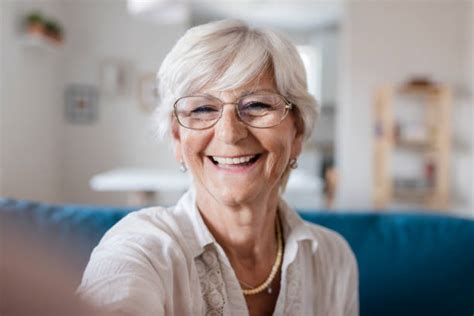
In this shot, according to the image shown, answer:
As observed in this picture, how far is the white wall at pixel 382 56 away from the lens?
3.75 m

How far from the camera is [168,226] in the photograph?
657 millimetres

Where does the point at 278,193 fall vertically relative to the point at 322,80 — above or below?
below

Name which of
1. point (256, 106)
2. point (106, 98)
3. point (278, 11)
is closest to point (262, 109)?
point (256, 106)

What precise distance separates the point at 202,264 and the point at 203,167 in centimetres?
15

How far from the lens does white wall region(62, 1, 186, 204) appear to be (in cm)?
438

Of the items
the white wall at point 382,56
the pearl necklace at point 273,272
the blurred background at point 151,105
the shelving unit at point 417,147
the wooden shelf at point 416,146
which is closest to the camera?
the pearl necklace at point 273,272

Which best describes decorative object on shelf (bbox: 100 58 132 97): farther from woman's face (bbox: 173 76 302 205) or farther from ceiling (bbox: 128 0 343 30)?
woman's face (bbox: 173 76 302 205)

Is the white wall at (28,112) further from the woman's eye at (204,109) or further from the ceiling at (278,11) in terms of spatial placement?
the woman's eye at (204,109)

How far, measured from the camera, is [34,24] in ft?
10.9

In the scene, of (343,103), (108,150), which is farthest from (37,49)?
(343,103)

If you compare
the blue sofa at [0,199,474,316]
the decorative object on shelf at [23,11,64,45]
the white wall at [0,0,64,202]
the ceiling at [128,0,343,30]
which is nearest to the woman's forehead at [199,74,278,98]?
the blue sofa at [0,199,474,316]

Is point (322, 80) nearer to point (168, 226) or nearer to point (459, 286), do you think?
point (459, 286)

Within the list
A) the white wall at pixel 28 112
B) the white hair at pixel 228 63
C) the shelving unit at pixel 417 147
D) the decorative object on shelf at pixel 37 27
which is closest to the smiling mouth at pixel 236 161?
the white hair at pixel 228 63

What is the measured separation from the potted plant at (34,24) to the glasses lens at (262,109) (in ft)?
10.6
